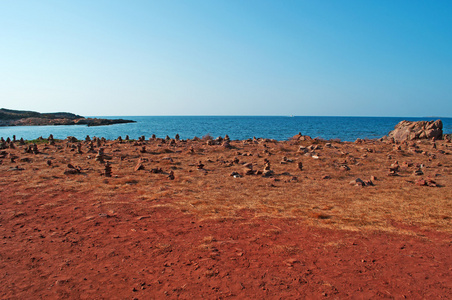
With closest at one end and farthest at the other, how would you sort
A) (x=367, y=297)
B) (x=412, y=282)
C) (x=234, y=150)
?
(x=367, y=297) < (x=412, y=282) < (x=234, y=150)

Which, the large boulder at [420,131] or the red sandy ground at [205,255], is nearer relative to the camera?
the red sandy ground at [205,255]

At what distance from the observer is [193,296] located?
163 inches

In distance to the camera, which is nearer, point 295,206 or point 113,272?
point 113,272

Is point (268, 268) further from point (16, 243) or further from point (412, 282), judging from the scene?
point (16, 243)

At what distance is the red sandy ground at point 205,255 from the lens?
429 centimetres

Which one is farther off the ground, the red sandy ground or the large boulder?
the large boulder

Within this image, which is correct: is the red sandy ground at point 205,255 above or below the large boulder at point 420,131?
below

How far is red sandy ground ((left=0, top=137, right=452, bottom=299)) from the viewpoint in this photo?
4285 millimetres

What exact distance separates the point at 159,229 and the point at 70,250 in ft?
6.20

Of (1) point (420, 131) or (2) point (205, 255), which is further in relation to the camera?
(1) point (420, 131)

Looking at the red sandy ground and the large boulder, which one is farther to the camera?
the large boulder

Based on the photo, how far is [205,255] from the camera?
5312 mm

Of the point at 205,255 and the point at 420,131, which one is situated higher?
the point at 420,131

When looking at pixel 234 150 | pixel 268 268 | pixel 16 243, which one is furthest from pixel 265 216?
pixel 234 150
